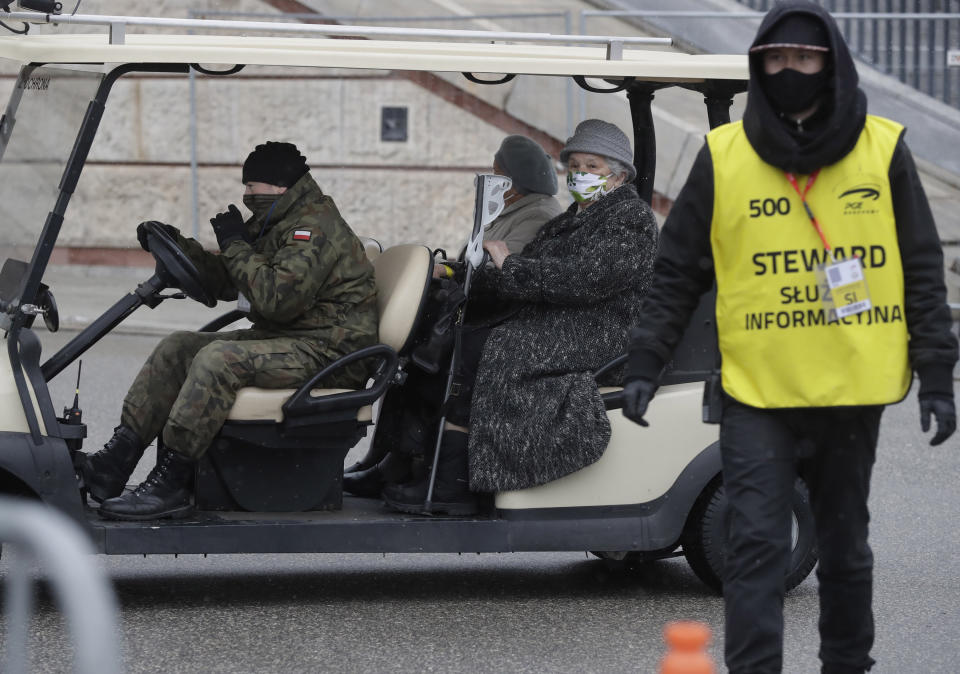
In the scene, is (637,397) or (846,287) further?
(637,397)

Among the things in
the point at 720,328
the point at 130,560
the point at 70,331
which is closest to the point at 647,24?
the point at 70,331

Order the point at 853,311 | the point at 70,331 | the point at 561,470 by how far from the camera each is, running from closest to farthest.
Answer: the point at 853,311 → the point at 561,470 → the point at 70,331

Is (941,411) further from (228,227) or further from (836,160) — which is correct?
(228,227)

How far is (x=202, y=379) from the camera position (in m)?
5.04

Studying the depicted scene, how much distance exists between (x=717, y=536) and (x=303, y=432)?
139 cm

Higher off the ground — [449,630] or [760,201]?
[760,201]

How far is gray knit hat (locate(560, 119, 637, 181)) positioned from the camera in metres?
5.45

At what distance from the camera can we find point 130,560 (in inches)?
237

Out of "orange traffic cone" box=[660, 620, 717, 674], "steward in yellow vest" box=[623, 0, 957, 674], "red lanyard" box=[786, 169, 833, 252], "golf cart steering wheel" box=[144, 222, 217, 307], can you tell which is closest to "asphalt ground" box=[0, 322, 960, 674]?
"golf cart steering wheel" box=[144, 222, 217, 307]

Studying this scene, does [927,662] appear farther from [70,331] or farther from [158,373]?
[70,331]

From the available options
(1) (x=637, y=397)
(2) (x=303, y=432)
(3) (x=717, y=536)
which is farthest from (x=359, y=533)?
(1) (x=637, y=397)

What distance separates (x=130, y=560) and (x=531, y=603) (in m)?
1.55

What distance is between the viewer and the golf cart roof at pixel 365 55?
15.9 feet

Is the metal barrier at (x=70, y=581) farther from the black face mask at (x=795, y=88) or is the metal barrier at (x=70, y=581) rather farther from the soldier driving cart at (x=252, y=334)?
the soldier driving cart at (x=252, y=334)
